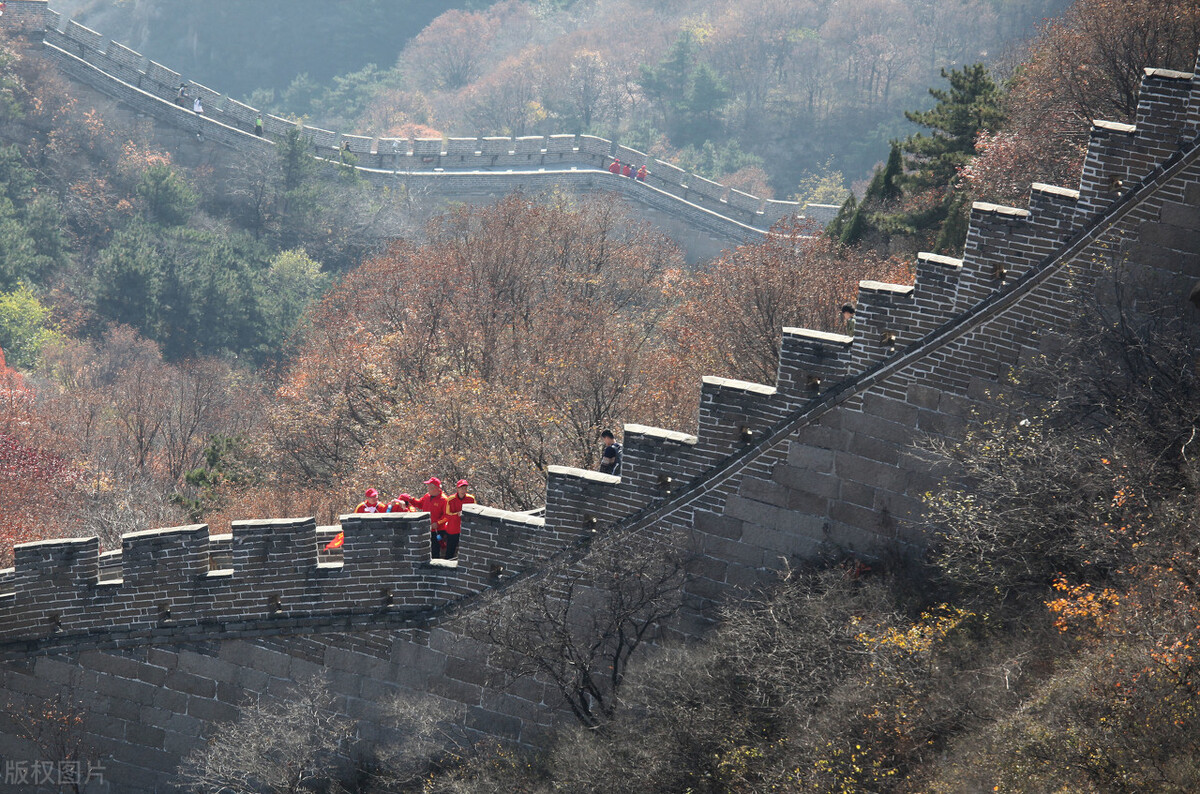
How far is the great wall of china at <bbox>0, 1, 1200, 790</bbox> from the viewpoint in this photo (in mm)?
12414

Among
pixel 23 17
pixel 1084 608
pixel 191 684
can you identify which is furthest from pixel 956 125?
pixel 23 17

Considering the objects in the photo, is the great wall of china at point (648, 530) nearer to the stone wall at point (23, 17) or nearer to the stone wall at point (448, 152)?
the stone wall at point (448, 152)

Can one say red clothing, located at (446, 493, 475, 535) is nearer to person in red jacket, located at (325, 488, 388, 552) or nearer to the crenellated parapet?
the crenellated parapet

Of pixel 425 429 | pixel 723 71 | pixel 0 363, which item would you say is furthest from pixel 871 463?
pixel 723 71

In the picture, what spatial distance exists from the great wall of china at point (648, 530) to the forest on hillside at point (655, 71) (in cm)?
5916

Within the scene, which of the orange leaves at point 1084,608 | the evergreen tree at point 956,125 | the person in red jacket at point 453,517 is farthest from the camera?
the evergreen tree at point 956,125

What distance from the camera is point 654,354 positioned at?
85.0ft

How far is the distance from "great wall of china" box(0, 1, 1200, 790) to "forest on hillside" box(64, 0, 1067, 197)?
194 feet

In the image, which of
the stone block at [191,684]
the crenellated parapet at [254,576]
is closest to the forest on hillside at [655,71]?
the crenellated parapet at [254,576]

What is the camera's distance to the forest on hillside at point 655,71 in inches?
3219

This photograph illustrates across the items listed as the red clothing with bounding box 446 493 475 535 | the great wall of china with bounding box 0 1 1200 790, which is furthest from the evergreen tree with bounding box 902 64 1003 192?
the red clothing with bounding box 446 493 475 535

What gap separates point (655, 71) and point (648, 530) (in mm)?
75226

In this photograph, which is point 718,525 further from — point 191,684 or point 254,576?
point 191,684

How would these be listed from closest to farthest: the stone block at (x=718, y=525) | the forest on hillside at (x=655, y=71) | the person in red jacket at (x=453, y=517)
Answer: the stone block at (x=718, y=525)
the person in red jacket at (x=453, y=517)
the forest on hillside at (x=655, y=71)
